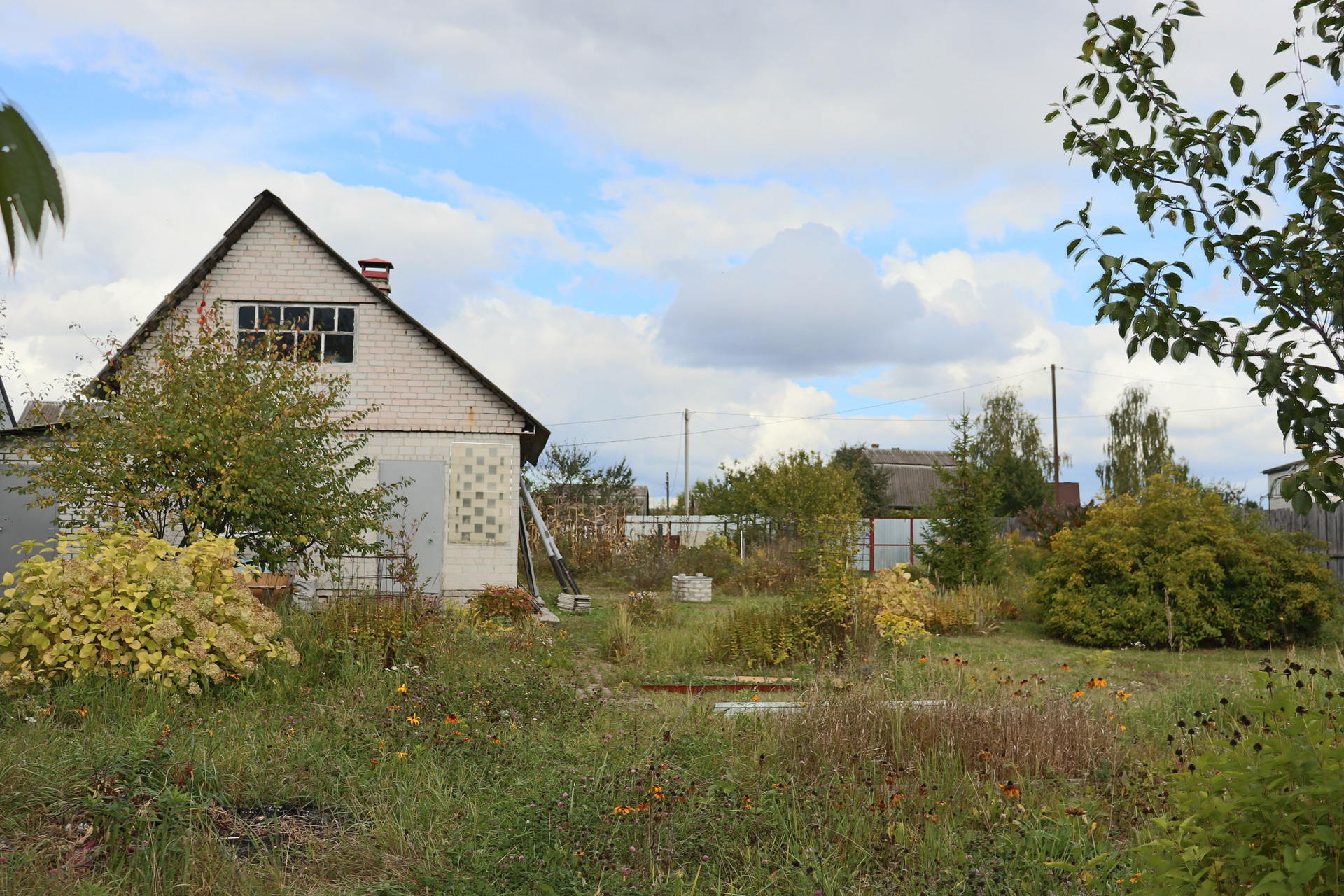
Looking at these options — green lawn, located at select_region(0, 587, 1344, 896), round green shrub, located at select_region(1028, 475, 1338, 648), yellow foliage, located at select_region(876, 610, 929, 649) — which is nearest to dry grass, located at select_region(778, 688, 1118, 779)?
green lawn, located at select_region(0, 587, 1344, 896)

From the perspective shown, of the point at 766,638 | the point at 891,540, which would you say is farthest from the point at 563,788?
the point at 891,540

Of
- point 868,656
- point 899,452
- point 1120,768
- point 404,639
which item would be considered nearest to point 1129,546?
point 868,656

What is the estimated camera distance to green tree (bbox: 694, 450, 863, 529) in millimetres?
22562

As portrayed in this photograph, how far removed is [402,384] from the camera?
13.8 m

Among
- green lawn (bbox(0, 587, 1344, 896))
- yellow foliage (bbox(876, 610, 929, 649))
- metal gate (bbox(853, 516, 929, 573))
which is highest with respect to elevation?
metal gate (bbox(853, 516, 929, 573))

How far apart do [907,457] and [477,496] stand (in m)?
49.6

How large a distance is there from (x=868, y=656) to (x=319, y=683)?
4.44m

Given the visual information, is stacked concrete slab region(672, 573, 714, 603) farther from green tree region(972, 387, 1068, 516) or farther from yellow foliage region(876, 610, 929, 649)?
green tree region(972, 387, 1068, 516)

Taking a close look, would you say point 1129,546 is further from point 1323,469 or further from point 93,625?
point 93,625

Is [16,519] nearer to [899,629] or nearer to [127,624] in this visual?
Answer: [127,624]

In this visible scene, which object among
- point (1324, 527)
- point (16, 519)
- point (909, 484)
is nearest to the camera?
point (16, 519)

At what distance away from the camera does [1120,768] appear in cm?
454

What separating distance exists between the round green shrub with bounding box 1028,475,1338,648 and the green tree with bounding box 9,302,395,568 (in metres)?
8.29

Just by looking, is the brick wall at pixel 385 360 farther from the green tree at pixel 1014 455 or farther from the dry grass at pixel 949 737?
the green tree at pixel 1014 455
